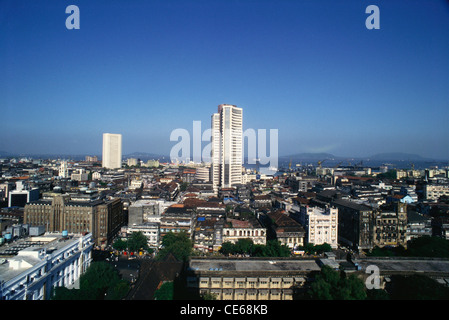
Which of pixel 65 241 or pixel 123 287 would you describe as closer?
pixel 123 287

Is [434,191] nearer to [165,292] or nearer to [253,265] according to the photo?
[253,265]

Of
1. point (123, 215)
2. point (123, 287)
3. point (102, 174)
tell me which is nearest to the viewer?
point (123, 287)

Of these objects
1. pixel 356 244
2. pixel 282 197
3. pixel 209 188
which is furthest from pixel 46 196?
pixel 356 244

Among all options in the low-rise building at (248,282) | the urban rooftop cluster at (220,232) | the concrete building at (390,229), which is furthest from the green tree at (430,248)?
the low-rise building at (248,282)

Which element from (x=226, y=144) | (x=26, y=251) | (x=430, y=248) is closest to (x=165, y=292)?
(x=26, y=251)

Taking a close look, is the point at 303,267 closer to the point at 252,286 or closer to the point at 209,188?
the point at 252,286

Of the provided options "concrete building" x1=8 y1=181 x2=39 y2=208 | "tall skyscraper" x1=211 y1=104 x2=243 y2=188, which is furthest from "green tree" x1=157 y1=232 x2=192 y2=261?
"tall skyscraper" x1=211 y1=104 x2=243 y2=188

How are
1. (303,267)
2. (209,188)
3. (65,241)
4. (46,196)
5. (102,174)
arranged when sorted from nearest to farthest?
1. (303,267)
2. (65,241)
3. (46,196)
4. (209,188)
5. (102,174)
